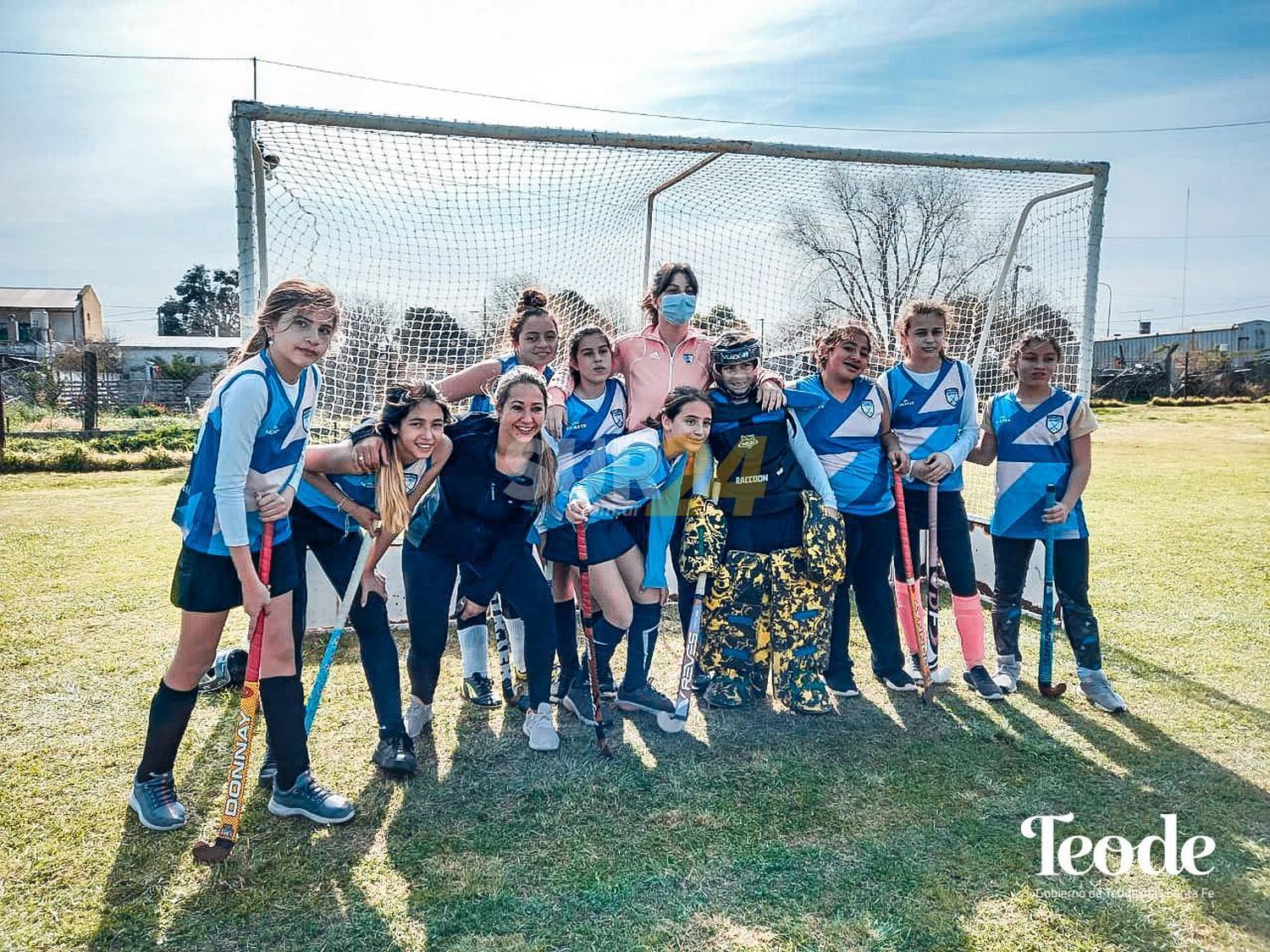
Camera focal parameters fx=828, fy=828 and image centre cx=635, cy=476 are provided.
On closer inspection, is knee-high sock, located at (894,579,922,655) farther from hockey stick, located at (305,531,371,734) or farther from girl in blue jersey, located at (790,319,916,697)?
hockey stick, located at (305,531,371,734)

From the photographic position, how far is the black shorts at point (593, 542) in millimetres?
3553

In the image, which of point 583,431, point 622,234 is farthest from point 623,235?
point 583,431

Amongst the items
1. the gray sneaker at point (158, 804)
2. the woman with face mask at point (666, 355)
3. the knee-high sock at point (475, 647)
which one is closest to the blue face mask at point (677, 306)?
the woman with face mask at point (666, 355)

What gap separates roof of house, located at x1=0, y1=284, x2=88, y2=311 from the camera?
4431 cm

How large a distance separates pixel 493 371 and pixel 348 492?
102 cm

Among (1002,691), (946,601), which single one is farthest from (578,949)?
(946,601)

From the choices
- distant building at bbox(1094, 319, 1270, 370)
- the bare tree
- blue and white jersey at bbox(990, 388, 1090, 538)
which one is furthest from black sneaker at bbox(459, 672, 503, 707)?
distant building at bbox(1094, 319, 1270, 370)

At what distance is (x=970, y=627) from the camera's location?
4.05 metres

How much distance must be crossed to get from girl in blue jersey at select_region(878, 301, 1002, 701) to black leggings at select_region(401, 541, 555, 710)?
5.99 feet

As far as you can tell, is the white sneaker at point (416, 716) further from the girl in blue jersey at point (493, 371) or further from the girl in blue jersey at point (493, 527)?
the girl in blue jersey at point (493, 371)

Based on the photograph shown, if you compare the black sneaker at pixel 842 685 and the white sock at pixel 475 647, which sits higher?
the white sock at pixel 475 647

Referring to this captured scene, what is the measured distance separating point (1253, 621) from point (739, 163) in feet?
14.3

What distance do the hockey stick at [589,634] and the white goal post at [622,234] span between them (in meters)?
1.93

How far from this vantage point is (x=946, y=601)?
220 inches
